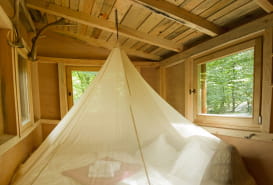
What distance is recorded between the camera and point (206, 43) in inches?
63.5

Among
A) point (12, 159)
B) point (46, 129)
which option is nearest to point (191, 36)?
point (12, 159)

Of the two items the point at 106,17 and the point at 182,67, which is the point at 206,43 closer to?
the point at 182,67

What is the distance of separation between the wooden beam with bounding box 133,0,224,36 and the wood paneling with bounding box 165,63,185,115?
0.67 m

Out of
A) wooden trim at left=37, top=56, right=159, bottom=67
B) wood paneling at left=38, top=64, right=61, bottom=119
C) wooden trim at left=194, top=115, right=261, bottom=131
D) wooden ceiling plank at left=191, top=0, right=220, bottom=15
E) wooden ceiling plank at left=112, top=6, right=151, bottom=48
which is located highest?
wooden ceiling plank at left=112, top=6, right=151, bottom=48

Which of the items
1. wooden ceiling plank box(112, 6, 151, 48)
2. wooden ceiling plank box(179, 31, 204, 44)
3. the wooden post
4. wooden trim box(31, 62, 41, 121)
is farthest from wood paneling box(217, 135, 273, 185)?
wooden trim box(31, 62, 41, 121)

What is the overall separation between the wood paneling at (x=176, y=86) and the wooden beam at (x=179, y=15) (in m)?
0.67

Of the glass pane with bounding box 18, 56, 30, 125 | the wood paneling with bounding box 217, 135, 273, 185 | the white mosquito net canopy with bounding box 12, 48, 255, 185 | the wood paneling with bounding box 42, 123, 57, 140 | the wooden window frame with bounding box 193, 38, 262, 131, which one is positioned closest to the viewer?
the white mosquito net canopy with bounding box 12, 48, 255, 185

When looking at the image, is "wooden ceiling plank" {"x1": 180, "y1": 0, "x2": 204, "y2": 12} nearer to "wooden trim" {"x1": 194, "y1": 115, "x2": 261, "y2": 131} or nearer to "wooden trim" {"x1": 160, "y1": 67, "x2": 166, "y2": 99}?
"wooden trim" {"x1": 194, "y1": 115, "x2": 261, "y2": 131}

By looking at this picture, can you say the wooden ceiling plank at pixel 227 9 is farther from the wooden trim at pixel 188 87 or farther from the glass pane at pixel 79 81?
the glass pane at pixel 79 81

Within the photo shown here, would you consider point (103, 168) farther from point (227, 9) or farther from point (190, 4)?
point (227, 9)

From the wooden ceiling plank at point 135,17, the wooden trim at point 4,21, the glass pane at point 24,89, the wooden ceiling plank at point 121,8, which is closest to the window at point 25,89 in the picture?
the glass pane at point 24,89

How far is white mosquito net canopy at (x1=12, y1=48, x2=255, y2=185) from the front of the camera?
0.98 metres

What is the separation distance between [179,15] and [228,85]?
0.90 metres

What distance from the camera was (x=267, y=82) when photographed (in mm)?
1125
